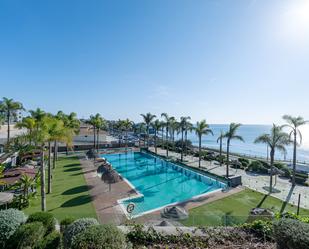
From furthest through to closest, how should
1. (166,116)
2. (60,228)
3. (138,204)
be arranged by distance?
(166,116) < (138,204) < (60,228)

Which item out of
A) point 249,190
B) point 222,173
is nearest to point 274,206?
point 249,190

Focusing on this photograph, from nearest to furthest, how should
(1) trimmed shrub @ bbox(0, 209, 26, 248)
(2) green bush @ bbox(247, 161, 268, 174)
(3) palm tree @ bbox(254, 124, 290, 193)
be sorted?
(1) trimmed shrub @ bbox(0, 209, 26, 248) < (3) palm tree @ bbox(254, 124, 290, 193) < (2) green bush @ bbox(247, 161, 268, 174)

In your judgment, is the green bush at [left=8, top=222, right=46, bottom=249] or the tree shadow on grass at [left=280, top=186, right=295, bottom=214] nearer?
the green bush at [left=8, top=222, right=46, bottom=249]

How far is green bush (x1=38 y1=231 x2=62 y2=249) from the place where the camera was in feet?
22.2

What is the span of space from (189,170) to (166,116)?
15041 mm

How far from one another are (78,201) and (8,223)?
947cm

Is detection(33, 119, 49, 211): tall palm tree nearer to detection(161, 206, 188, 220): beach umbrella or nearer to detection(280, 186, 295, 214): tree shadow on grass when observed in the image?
detection(161, 206, 188, 220): beach umbrella

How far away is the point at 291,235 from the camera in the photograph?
4.96 meters

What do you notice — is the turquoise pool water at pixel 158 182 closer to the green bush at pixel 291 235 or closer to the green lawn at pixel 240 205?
the green lawn at pixel 240 205

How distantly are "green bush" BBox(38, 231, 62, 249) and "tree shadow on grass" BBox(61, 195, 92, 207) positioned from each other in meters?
9.14

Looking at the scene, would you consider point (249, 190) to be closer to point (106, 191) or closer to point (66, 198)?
point (106, 191)

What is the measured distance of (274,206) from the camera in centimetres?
1658

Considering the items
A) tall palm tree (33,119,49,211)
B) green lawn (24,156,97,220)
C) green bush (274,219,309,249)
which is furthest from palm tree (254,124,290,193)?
tall palm tree (33,119,49,211)

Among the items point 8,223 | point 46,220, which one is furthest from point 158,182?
point 8,223
